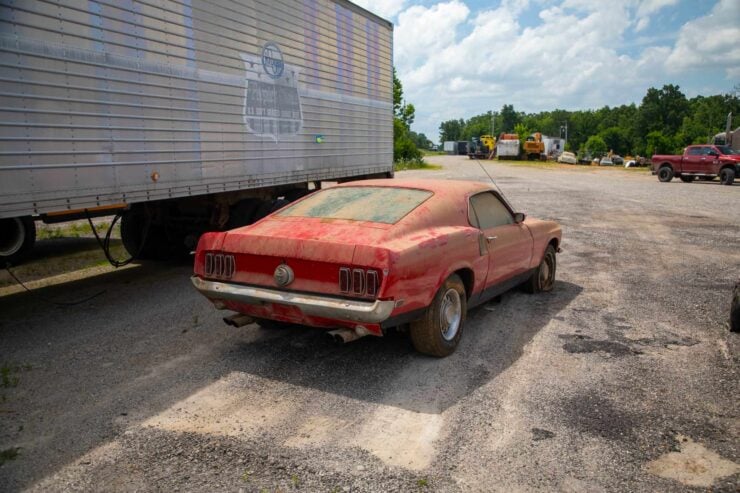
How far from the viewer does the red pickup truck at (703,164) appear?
2391 centimetres

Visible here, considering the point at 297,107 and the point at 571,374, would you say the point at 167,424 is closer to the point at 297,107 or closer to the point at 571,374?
the point at 571,374

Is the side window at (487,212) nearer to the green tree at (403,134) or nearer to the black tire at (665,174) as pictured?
the black tire at (665,174)

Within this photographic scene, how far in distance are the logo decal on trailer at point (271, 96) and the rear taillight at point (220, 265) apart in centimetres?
396

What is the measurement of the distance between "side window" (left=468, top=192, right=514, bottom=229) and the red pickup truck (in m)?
23.4

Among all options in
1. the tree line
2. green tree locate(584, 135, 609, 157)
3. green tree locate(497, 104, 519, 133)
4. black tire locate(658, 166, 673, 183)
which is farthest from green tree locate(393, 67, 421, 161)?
green tree locate(497, 104, 519, 133)

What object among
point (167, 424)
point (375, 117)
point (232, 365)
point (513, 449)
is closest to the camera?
point (513, 449)

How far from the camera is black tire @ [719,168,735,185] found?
23.7 metres

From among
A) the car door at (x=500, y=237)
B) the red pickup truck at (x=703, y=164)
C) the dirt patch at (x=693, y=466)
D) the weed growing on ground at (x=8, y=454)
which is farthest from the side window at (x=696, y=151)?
the weed growing on ground at (x=8, y=454)

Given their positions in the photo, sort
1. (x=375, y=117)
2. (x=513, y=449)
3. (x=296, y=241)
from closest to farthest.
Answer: (x=513, y=449), (x=296, y=241), (x=375, y=117)

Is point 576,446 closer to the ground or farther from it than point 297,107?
closer to the ground

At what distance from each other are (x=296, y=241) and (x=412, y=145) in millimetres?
45772

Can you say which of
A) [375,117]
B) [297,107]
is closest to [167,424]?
[297,107]

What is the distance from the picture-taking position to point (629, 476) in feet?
8.99

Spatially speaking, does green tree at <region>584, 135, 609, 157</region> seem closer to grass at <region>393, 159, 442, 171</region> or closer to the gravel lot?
grass at <region>393, 159, 442, 171</region>
